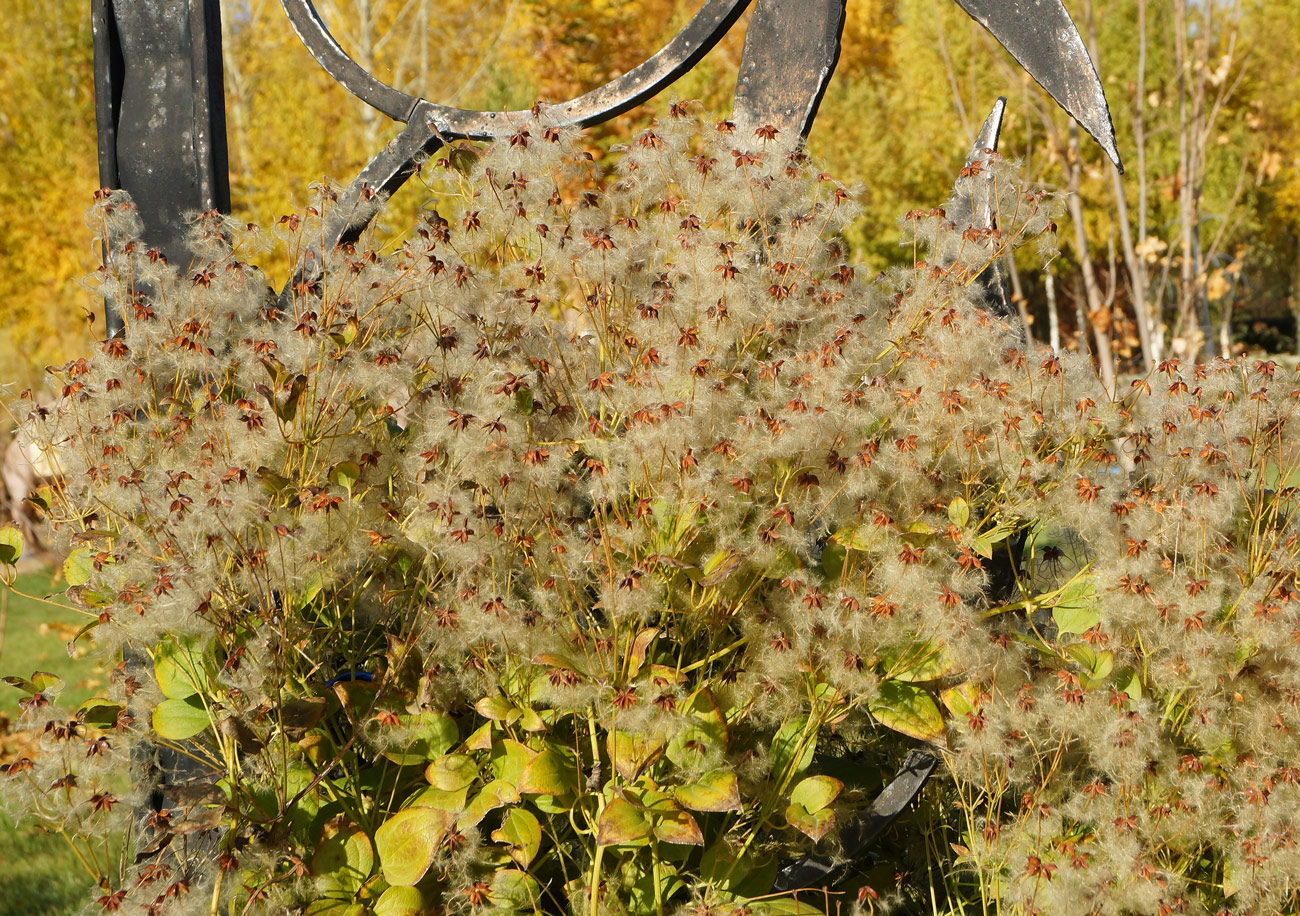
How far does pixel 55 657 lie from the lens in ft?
24.5

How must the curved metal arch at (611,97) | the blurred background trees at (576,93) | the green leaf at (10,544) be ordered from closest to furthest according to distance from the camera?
the green leaf at (10,544)
the curved metal arch at (611,97)
the blurred background trees at (576,93)

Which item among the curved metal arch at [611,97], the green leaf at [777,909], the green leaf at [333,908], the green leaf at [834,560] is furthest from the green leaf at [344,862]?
the curved metal arch at [611,97]

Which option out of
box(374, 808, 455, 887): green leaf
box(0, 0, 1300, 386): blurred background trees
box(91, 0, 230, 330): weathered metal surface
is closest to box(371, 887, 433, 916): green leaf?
box(374, 808, 455, 887): green leaf

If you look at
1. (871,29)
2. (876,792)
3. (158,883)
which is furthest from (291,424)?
(871,29)

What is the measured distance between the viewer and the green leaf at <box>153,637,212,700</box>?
1.42m

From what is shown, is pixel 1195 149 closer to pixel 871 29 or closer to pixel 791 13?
pixel 791 13

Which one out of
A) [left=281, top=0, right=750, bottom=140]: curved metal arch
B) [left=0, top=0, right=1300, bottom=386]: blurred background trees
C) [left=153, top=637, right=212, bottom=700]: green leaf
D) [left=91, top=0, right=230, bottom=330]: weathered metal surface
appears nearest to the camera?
[left=153, top=637, right=212, bottom=700]: green leaf

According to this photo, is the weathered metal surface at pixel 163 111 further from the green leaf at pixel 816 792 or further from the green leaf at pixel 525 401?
the green leaf at pixel 816 792

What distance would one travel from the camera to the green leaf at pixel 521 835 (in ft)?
4.41

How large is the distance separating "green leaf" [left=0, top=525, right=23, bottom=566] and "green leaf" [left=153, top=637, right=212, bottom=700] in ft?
0.99

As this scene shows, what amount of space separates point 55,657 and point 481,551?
7.36 m

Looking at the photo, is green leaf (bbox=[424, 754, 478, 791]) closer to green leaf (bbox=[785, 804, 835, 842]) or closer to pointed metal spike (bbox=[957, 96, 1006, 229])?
green leaf (bbox=[785, 804, 835, 842])

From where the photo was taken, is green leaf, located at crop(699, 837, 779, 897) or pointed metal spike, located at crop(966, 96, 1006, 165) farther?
pointed metal spike, located at crop(966, 96, 1006, 165)

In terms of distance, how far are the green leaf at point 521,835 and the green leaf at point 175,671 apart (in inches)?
16.9
